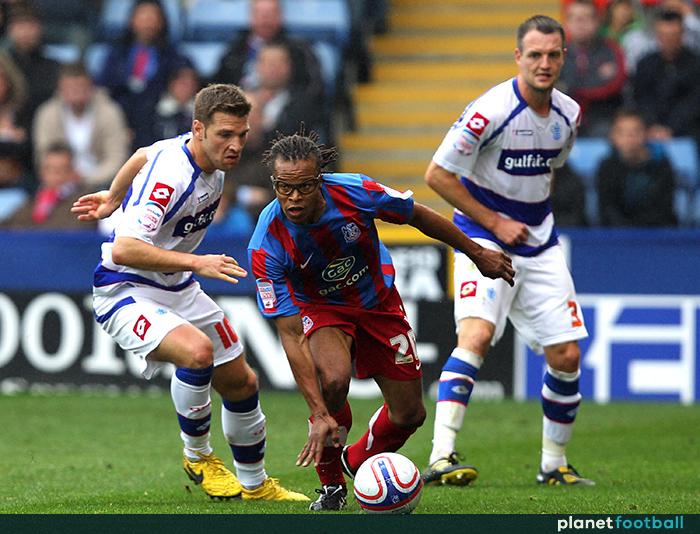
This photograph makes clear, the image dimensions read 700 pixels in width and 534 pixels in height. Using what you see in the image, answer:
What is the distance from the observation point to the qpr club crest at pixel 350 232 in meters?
6.93

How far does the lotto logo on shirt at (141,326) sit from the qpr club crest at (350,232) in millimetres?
1238

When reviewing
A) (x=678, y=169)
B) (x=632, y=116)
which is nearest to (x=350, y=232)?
(x=632, y=116)

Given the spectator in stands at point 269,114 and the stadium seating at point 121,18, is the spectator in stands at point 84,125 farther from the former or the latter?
the stadium seating at point 121,18

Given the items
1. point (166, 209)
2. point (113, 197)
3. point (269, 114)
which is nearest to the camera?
point (166, 209)

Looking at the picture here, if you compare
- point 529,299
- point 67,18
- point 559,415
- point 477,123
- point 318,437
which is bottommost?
point 559,415

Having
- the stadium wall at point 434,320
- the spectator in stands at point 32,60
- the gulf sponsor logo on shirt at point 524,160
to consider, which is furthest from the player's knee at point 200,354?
the spectator in stands at point 32,60

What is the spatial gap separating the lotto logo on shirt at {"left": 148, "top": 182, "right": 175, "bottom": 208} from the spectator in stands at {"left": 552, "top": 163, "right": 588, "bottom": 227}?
22.1ft

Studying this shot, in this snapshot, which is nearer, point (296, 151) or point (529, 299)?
point (296, 151)

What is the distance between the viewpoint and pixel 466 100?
54.4 feet

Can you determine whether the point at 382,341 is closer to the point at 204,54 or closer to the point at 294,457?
the point at 294,457

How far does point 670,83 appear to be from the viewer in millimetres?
14789

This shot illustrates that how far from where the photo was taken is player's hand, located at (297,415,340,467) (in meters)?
6.29

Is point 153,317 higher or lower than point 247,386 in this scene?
higher

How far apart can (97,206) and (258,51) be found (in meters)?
7.64
